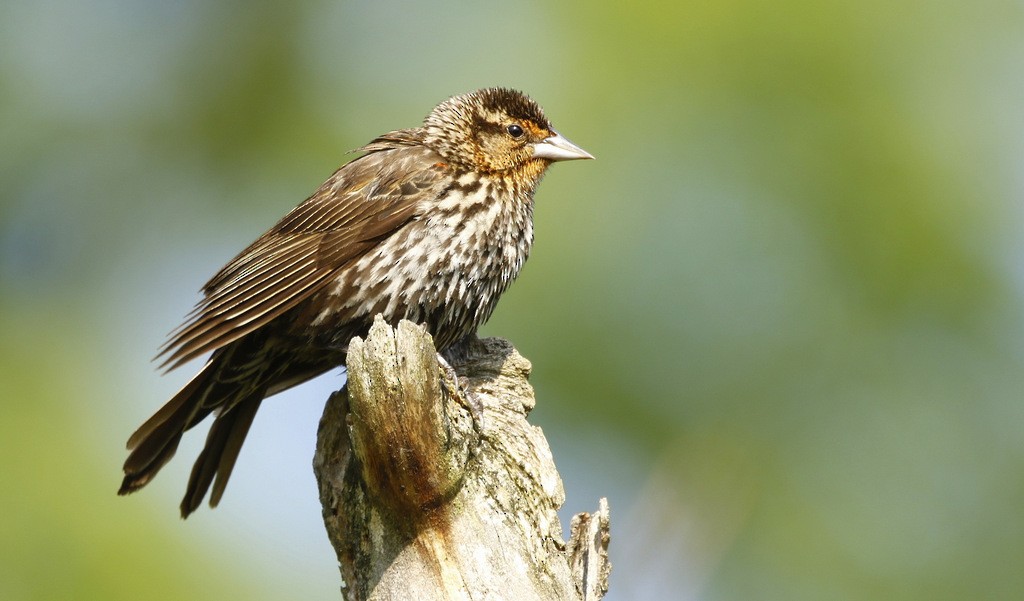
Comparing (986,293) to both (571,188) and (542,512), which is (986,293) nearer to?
(571,188)

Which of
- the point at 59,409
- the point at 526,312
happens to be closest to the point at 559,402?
the point at 526,312

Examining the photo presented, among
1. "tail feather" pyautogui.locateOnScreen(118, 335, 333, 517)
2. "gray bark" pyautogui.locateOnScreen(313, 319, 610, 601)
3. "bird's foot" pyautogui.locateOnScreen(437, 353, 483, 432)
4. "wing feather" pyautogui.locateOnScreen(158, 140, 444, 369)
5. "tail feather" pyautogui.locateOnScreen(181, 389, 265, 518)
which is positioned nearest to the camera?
"gray bark" pyautogui.locateOnScreen(313, 319, 610, 601)

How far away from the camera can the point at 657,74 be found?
792cm

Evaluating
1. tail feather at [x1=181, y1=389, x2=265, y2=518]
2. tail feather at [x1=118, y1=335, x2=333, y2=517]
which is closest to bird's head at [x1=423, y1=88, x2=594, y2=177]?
tail feather at [x1=118, y1=335, x2=333, y2=517]

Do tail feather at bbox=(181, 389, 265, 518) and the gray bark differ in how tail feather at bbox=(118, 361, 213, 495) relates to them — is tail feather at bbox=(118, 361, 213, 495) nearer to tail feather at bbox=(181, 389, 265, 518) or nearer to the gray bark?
tail feather at bbox=(181, 389, 265, 518)

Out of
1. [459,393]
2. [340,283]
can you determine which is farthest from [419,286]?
[459,393]

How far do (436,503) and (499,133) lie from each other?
2.04m

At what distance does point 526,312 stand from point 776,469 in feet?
4.95

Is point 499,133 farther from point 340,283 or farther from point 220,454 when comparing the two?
point 220,454

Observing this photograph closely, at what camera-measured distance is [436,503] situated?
3607 millimetres

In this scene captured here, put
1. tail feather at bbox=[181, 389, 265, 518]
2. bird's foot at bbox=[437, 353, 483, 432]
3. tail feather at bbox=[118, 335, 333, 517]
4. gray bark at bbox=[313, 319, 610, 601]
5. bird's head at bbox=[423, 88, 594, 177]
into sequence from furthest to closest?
1. bird's head at bbox=[423, 88, 594, 177]
2. tail feather at bbox=[181, 389, 265, 518]
3. tail feather at bbox=[118, 335, 333, 517]
4. bird's foot at bbox=[437, 353, 483, 432]
5. gray bark at bbox=[313, 319, 610, 601]

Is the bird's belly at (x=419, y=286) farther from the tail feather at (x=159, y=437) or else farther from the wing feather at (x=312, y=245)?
the tail feather at (x=159, y=437)

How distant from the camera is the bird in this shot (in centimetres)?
458

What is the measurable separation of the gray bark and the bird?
31.3 inches
